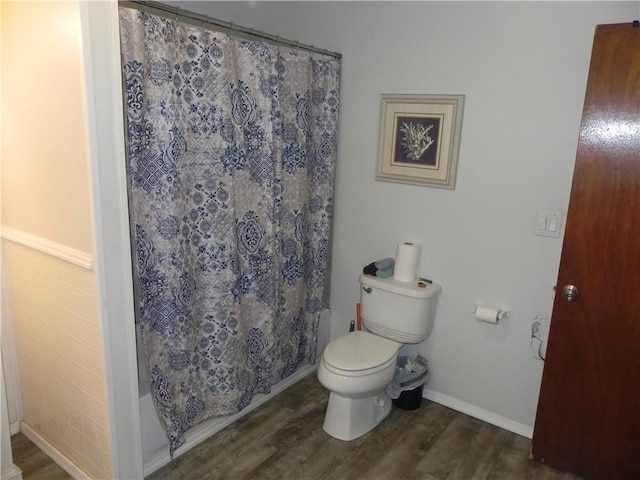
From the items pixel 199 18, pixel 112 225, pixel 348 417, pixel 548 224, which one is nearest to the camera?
pixel 112 225

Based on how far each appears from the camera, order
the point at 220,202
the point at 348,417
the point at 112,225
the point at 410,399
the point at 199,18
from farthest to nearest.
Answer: the point at 410,399 → the point at 348,417 → the point at 220,202 → the point at 199,18 → the point at 112,225

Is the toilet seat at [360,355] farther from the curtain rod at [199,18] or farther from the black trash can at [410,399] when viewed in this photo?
the curtain rod at [199,18]

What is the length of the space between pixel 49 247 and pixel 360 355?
4.81 feet

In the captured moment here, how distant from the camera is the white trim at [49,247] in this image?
169cm

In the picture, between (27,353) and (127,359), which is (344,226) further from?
(27,353)

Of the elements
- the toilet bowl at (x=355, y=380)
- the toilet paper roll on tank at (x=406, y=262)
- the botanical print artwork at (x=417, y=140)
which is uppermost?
the botanical print artwork at (x=417, y=140)

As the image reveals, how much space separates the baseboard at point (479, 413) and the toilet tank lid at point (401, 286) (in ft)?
2.12

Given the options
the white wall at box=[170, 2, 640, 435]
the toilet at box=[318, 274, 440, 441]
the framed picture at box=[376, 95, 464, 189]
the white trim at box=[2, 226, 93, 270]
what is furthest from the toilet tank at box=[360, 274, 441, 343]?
the white trim at box=[2, 226, 93, 270]

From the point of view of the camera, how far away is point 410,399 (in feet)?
8.74

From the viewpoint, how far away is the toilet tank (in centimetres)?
254

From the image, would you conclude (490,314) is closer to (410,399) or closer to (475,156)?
(410,399)

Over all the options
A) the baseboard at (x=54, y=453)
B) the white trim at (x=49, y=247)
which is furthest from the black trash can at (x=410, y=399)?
the white trim at (x=49, y=247)

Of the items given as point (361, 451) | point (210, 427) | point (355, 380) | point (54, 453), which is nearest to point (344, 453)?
point (361, 451)

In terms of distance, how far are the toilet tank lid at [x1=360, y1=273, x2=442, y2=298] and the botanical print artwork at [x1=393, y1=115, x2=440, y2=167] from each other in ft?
2.14
